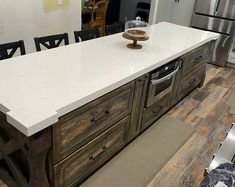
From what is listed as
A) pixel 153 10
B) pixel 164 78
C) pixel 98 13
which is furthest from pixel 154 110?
pixel 98 13

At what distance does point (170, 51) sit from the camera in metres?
2.39

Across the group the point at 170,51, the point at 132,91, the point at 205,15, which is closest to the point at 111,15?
the point at 205,15

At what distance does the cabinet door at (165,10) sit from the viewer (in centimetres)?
487

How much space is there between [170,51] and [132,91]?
2.31ft

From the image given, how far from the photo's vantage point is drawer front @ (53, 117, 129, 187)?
1592 mm

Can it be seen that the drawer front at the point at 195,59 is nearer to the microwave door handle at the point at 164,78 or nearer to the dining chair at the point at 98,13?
the microwave door handle at the point at 164,78

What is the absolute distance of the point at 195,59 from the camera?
119 inches

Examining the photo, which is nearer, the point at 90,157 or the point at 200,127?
the point at 90,157

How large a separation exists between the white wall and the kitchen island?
1064 mm

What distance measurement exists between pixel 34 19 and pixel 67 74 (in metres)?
1.75

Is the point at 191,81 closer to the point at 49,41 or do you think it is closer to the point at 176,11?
the point at 49,41

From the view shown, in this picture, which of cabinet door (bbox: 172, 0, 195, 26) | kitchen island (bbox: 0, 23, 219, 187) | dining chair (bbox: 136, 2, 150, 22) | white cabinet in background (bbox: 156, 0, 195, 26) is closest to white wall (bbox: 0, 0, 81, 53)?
kitchen island (bbox: 0, 23, 219, 187)

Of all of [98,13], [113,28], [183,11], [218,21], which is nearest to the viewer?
[113,28]

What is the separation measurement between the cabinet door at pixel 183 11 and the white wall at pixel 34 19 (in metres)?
2.17
